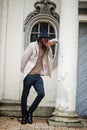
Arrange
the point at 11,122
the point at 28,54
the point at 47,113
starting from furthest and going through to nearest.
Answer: the point at 47,113, the point at 11,122, the point at 28,54

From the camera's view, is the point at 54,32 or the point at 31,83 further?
the point at 54,32

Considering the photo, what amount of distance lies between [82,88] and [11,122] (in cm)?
277

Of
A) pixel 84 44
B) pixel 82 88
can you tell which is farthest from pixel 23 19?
pixel 82 88

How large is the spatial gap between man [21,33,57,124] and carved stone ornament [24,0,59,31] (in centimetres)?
221

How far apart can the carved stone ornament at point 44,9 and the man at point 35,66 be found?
7.27ft

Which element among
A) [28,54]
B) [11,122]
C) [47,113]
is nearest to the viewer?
[28,54]

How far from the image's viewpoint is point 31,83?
8.63m

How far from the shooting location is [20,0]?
35.4 feet

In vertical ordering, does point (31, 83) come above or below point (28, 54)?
below

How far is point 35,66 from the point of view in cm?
869

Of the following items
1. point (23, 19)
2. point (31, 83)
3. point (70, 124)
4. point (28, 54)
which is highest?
point (23, 19)

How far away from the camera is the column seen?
9.31 meters

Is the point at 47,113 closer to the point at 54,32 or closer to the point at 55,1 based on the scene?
the point at 54,32

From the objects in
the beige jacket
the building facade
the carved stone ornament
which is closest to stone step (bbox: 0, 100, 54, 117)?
the building facade
